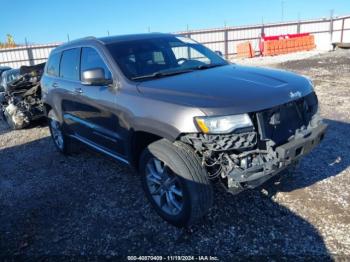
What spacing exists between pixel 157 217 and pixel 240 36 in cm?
2534

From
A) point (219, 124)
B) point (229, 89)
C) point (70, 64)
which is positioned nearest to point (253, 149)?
point (219, 124)

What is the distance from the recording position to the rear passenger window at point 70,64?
4.78 m

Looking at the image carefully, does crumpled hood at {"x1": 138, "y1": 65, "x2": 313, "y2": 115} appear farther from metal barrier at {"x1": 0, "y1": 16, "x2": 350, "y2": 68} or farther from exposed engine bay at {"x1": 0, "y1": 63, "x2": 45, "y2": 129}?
metal barrier at {"x1": 0, "y1": 16, "x2": 350, "y2": 68}

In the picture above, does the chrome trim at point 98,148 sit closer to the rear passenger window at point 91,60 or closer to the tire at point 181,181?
the tire at point 181,181

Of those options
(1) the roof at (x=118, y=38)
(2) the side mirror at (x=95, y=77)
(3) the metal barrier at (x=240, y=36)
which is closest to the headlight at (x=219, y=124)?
(2) the side mirror at (x=95, y=77)

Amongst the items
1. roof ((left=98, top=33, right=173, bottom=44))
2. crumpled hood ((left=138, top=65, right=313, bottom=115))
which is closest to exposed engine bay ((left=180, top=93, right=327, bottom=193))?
crumpled hood ((left=138, top=65, right=313, bottom=115))

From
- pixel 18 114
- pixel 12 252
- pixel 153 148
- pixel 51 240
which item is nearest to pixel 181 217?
pixel 153 148

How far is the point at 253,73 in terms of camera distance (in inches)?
146

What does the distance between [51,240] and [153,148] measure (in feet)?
4.68

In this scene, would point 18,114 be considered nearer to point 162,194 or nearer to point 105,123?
point 105,123

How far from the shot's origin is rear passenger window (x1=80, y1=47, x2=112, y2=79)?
3.98 m

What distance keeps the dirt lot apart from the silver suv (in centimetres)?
33

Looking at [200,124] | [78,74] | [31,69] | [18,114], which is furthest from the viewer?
[31,69]

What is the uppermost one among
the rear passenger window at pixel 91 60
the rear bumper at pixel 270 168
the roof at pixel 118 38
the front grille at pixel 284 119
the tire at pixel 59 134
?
the roof at pixel 118 38
